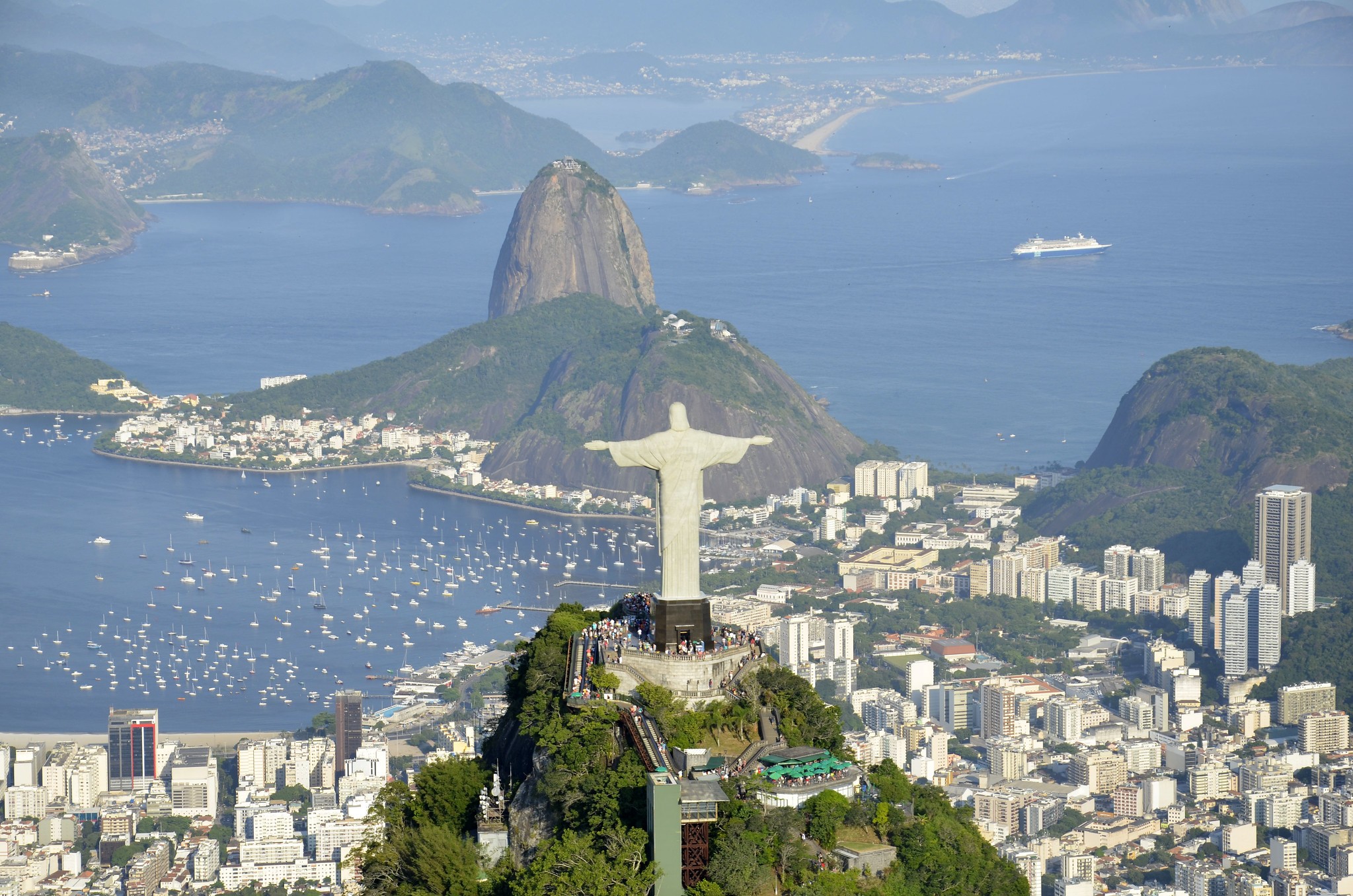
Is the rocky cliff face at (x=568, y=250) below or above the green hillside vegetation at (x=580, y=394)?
above

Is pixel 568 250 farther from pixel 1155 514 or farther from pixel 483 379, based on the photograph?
pixel 1155 514

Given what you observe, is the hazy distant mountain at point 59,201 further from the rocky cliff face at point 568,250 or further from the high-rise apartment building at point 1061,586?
the high-rise apartment building at point 1061,586

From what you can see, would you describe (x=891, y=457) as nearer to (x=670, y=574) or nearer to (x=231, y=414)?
(x=231, y=414)

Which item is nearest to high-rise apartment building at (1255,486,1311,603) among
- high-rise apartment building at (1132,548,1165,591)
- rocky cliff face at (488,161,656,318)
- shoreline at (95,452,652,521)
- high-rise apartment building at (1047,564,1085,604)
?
high-rise apartment building at (1132,548,1165,591)

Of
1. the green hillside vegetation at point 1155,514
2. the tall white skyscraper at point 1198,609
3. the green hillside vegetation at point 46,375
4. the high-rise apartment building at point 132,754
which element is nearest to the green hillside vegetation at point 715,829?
the high-rise apartment building at point 132,754

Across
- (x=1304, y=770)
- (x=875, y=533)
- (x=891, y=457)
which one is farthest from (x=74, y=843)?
(x=891, y=457)

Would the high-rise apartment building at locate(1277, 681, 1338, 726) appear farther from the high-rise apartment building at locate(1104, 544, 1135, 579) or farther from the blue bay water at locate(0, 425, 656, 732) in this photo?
the blue bay water at locate(0, 425, 656, 732)

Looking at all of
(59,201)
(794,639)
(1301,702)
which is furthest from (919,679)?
(59,201)
